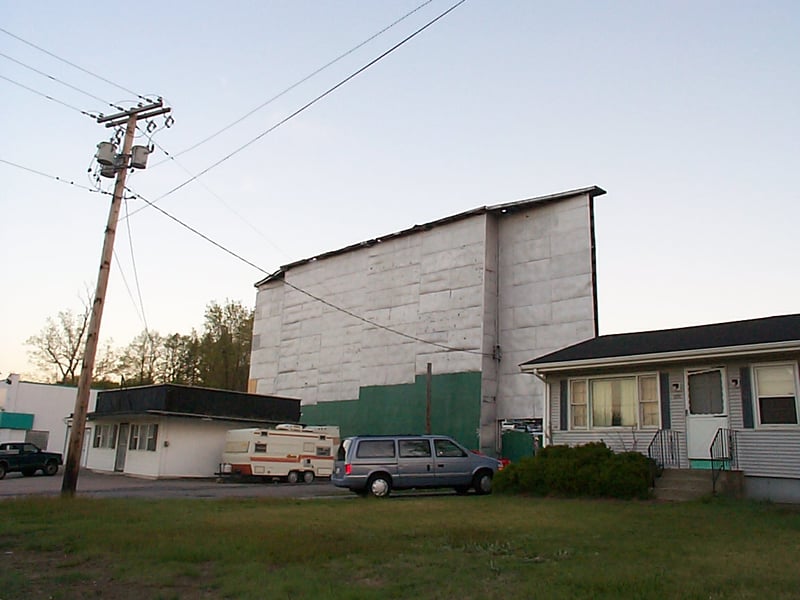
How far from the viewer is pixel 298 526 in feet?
39.5

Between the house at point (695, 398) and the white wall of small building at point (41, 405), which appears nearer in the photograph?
the house at point (695, 398)

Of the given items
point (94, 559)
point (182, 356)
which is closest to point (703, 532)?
point (94, 559)

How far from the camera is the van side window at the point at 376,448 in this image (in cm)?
2094

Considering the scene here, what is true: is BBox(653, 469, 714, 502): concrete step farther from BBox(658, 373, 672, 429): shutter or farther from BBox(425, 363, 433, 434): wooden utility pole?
BBox(425, 363, 433, 434): wooden utility pole

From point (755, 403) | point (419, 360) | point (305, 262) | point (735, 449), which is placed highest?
point (305, 262)

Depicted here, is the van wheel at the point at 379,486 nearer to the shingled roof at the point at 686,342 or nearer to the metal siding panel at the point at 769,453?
the shingled roof at the point at 686,342

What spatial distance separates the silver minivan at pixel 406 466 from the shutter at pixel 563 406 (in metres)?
2.47

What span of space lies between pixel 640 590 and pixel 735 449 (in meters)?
12.4

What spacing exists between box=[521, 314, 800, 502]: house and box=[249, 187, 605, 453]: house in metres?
13.4

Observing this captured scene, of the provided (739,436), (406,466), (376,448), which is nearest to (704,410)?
(739,436)

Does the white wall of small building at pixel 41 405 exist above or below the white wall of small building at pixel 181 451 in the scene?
above

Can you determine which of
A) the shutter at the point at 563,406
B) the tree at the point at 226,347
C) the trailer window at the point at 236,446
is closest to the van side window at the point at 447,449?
the shutter at the point at 563,406

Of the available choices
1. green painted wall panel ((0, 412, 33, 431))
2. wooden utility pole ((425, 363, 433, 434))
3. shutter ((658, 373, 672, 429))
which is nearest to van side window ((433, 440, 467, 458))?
shutter ((658, 373, 672, 429))

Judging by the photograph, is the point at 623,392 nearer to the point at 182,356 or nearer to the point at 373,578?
the point at 373,578
